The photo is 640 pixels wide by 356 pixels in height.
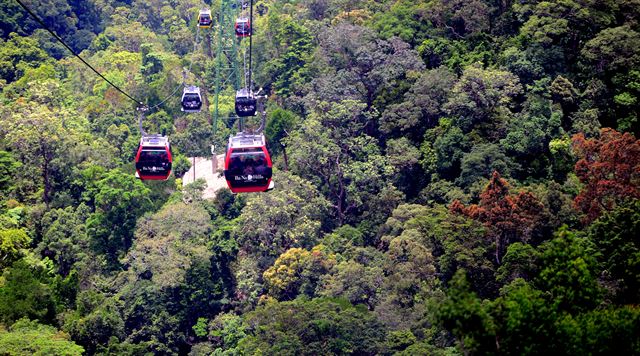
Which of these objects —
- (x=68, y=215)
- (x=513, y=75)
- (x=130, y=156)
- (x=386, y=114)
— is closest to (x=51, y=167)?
(x=68, y=215)

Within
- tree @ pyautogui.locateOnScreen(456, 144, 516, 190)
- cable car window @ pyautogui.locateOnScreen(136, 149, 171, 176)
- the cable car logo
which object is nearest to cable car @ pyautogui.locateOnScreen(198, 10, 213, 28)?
tree @ pyautogui.locateOnScreen(456, 144, 516, 190)

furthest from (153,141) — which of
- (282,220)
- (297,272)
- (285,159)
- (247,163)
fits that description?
(285,159)

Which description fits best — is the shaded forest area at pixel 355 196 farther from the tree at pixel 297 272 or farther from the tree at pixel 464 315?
the tree at pixel 464 315

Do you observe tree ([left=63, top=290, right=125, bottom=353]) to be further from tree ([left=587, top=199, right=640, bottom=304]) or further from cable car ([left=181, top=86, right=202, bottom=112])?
tree ([left=587, top=199, right=640, bottom=304])

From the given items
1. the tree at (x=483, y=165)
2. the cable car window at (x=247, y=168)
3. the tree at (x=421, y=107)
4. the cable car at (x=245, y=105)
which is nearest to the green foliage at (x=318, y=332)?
the tree at (x=483, y=165)

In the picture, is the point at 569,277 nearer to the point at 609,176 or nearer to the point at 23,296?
the point at 609,176

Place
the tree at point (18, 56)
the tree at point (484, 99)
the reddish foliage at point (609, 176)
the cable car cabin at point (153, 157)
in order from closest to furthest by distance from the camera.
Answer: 1. the cable car cabin at point (153, 157)
2. the reddish foliage at point (609, 176)
3. the tree at point (484, 99)
4. the tree at point (18, 56)
